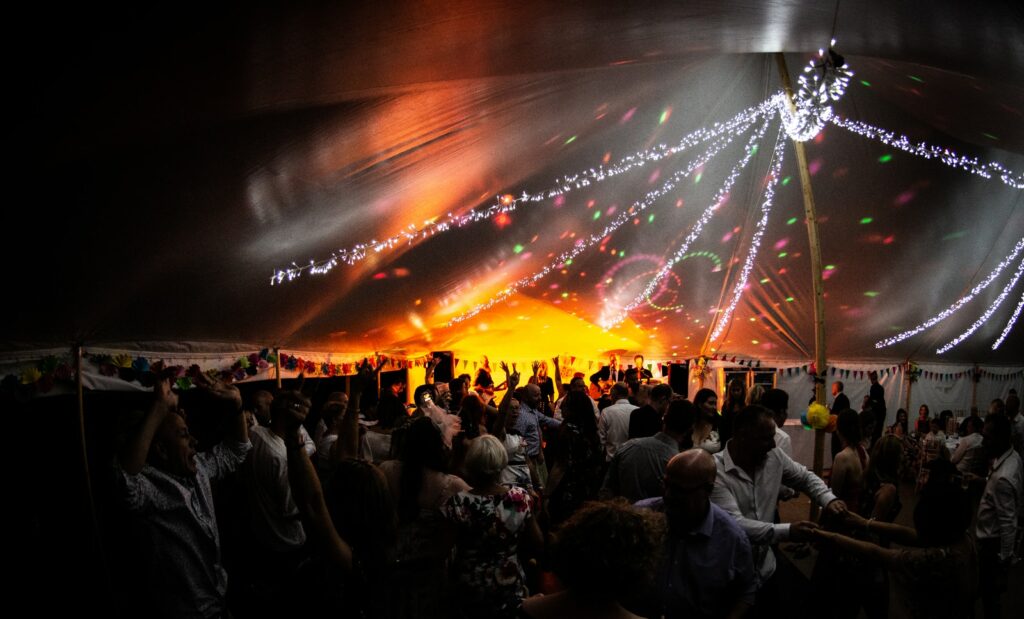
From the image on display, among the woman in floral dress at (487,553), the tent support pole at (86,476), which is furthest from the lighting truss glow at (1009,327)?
the tent support pole at (86,476)

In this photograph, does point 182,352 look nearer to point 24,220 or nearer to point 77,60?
point 24,220

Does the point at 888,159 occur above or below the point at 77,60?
above

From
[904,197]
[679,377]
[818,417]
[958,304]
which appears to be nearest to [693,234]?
[904,197]

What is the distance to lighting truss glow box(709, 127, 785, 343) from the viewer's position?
20.1 feet

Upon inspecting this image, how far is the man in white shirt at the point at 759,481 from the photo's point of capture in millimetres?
2812

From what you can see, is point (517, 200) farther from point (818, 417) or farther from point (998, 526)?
point (998, 526)

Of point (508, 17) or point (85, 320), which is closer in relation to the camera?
point (508, 17)

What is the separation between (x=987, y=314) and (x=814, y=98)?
20.6ft

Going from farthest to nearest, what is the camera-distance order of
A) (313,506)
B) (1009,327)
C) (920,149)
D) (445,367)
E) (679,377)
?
1. (679,377)
2. (445,367)
3. (1009,327)
4. (920,149)
5. (313,506)

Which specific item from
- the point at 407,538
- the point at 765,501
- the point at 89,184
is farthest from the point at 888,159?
the point at 89,184

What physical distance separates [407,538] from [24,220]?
194 cm

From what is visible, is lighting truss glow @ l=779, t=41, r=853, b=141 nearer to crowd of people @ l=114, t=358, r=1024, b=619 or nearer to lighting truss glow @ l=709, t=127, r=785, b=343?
lighting truss glow @ l=709, t=127, r=785, b=343

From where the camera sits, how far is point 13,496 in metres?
3.79

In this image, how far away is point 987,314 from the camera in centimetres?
912
